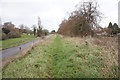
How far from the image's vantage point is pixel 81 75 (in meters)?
3.19

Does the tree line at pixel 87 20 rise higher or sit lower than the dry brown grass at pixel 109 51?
higher

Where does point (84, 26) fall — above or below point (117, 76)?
above

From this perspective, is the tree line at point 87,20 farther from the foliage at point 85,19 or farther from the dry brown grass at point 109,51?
the dry brown grass at point 109,51

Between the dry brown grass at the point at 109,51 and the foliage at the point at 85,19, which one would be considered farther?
→ the foliage at the point at 85,19

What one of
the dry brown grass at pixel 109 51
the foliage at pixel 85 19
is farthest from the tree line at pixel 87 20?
the dry brown grass at pixel 109 51

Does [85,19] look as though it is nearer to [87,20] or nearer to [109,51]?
[87,20]

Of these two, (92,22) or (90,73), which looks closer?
(90,73)

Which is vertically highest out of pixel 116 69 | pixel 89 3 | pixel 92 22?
pixel 89 3

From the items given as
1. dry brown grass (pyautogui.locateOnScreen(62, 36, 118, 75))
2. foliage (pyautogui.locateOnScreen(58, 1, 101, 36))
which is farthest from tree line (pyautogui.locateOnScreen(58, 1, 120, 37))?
dry brown grass (pyautogui.locateOnScreen(62, 36, 118, 75))

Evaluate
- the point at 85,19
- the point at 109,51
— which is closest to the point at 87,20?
the point at 85,19

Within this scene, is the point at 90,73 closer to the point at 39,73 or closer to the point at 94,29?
the point at 39,73

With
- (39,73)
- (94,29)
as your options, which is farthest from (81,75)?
(94,29)

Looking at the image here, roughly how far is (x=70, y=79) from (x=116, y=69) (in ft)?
6.79

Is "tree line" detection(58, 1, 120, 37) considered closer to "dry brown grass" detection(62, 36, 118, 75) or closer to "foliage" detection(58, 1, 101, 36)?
"foliage" detection(58, 1, 101, 36)
